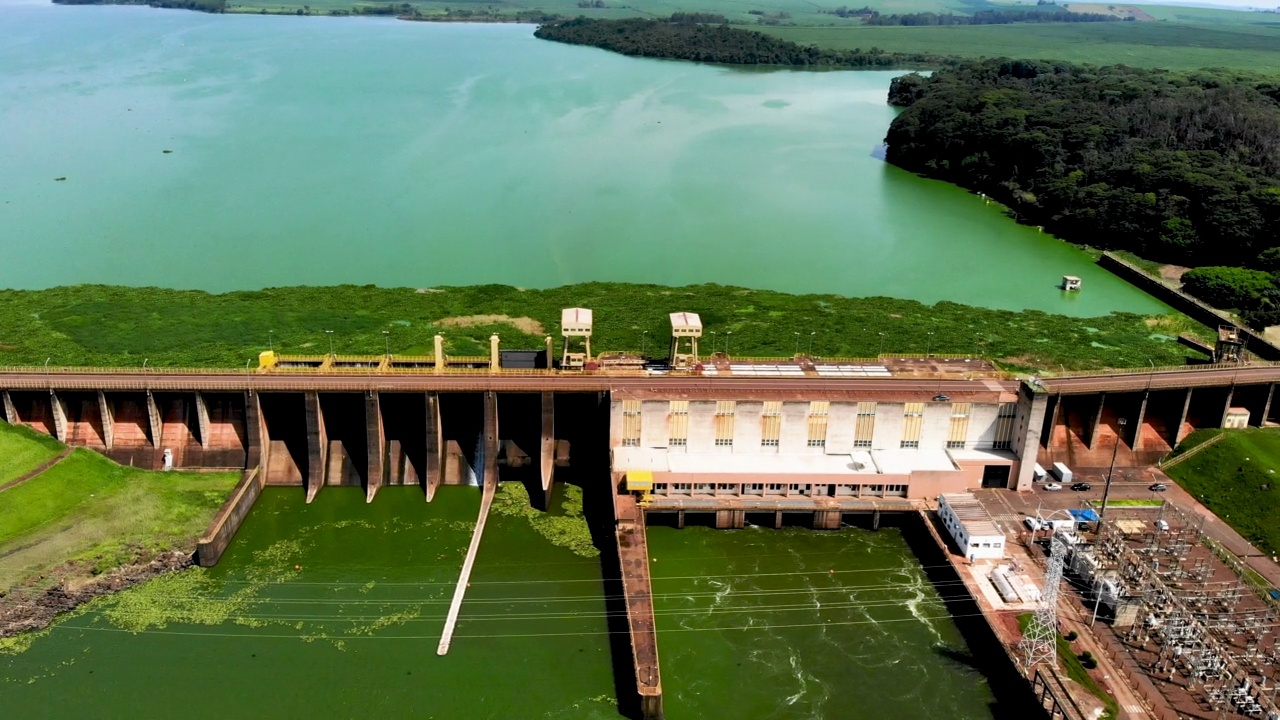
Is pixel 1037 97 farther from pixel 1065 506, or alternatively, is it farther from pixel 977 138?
pixel 1065 506

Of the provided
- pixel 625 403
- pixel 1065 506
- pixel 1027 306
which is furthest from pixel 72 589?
pixel 1027 306

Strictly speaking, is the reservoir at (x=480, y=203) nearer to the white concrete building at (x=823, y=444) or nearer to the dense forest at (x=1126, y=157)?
the dense forest at (x=1126, y=157)

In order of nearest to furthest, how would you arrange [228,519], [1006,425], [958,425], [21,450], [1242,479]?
[228,519] → [21,450] → [1242,479] → [958,425] → [1006,425]

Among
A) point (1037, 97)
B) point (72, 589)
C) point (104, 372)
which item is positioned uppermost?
point (1037, 97)

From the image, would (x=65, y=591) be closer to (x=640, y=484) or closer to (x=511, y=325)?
(x=640, y=484)

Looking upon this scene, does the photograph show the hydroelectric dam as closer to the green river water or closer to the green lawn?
the green lawn

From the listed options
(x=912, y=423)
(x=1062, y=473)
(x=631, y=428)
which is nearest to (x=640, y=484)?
(x=631, y=428)
